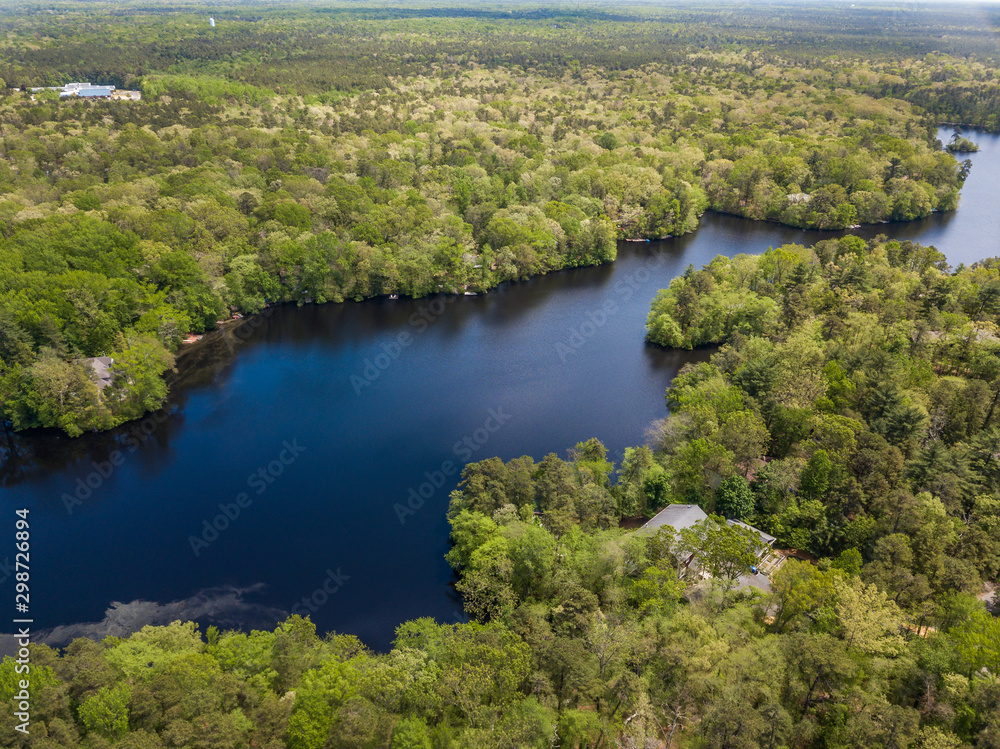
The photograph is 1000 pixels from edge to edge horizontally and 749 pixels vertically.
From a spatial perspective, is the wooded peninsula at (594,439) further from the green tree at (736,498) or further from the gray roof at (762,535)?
the gray roof at (762,535)

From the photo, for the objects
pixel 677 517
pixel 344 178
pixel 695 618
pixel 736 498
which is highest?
pixel 344 178

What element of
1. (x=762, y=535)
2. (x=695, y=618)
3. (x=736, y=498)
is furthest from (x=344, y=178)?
(x=695, y=618)

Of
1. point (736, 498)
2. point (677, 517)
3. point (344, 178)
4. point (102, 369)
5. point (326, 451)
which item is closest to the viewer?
point (677, 517)

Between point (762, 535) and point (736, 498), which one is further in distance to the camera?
point (736, 498)

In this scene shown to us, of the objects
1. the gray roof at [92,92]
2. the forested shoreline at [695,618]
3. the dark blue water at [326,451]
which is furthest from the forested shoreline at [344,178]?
the forested shoreline at [695,618]

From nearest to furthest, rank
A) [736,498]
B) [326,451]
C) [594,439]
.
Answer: [736,498] < [594,439] < [326,451]

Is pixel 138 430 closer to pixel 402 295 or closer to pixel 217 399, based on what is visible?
pixel 217 399

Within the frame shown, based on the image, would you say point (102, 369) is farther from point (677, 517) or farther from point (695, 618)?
point (695, 618)

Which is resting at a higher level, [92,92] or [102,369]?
[92,92]
